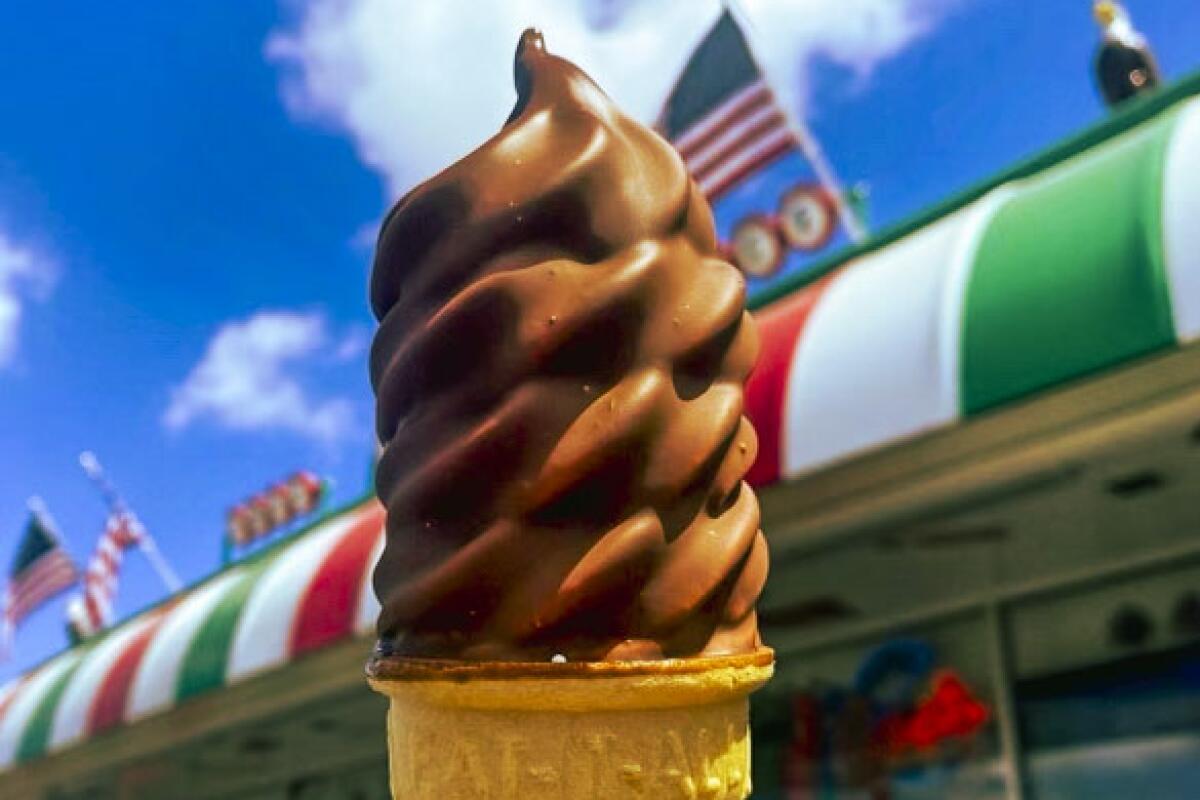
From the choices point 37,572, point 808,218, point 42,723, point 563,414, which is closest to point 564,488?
point 563,414

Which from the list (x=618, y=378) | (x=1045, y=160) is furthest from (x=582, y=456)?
(x=1045, y=160)

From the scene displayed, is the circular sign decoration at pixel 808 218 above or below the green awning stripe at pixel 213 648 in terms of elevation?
above

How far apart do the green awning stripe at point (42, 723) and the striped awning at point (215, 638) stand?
0.02 meters

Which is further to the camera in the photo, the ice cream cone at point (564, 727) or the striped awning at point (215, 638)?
the striped awning at point (215, 638)

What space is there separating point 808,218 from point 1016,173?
140cm

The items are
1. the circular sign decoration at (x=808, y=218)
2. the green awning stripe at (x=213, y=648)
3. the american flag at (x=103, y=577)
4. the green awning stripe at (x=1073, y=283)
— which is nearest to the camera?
the green awning stripe at (x=1073, y=283)

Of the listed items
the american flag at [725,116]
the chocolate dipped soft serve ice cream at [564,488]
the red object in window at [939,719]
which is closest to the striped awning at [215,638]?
the red object in window at [939,719]

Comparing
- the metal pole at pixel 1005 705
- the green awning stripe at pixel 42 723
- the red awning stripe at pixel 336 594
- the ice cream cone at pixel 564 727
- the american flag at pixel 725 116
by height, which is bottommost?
Result: the metal pole at pixel 1005 705

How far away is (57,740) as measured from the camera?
8469 millimetres

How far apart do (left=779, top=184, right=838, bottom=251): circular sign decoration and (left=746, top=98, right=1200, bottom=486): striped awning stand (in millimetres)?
1456

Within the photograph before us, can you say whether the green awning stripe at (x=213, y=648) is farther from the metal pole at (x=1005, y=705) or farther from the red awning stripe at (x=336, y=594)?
the metal pole at (x=1005, y=705)

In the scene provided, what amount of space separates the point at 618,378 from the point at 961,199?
10.8ft

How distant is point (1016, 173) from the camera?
4223 millimetres

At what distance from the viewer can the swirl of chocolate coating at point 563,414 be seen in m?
1.41
